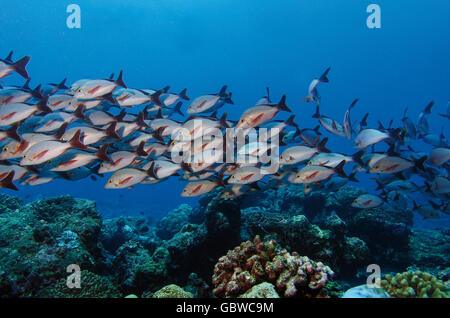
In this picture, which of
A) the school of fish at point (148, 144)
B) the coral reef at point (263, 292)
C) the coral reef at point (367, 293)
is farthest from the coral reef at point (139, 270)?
the coral reef at point (367, 293)

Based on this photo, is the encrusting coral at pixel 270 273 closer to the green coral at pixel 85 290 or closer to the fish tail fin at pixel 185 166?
the fish tail fin at pixel 185 166

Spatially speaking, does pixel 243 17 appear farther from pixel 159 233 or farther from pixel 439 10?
pixel 159 233

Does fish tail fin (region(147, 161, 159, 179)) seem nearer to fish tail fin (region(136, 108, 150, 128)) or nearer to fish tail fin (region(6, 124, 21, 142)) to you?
fish tail fin (region(136, 108, 150, 128))

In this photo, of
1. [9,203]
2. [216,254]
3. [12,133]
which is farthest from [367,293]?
[9,203]

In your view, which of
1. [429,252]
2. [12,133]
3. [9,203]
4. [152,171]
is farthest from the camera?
[9,203]

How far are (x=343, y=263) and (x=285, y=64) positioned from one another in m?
101

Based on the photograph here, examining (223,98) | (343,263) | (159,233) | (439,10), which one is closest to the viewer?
(223,98)

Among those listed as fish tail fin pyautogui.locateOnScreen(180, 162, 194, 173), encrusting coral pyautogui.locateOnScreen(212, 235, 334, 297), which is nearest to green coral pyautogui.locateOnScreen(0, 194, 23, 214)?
fish tail fin pyautogui.locateOnScreen(180, 162, 194, 173)

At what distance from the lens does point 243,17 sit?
261 feet

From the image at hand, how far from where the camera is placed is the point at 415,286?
3381 millimetres

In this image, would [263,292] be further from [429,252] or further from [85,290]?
[429,252]

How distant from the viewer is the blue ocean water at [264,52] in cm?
7156

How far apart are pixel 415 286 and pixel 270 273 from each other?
2.12 m
